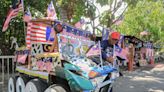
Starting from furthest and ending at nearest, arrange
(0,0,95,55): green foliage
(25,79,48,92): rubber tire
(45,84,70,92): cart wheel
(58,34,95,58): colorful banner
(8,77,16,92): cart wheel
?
(0,0,95,55): green foliage → (8,77,16,92): cart wheel → (58,34,95,58): colorful banner → (25,79,48,92): rubber tire → (45,84,70,92): cart wheel

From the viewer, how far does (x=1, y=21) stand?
13.6 m

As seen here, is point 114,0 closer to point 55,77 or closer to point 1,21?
point 1,21

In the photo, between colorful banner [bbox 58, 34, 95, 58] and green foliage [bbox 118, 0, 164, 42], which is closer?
colorful banner [bbox 58, 34, 95, 58]

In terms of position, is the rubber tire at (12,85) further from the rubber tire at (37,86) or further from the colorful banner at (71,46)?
the colorful banner at (71,46)

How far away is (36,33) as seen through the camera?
282 inches

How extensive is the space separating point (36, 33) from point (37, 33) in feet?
0.08

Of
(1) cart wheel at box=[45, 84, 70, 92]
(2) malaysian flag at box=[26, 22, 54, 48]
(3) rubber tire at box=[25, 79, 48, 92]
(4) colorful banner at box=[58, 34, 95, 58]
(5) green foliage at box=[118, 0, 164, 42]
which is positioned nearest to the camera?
(1) cart wheel at box=[45, 84, 70, 92]

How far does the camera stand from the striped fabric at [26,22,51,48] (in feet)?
23.2

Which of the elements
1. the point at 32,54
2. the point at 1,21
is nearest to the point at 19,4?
the point at 32,54

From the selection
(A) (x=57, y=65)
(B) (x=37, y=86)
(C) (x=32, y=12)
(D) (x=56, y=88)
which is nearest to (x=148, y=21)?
(C) (x=32, y=12)

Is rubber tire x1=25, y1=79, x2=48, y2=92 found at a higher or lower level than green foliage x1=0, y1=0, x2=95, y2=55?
lower

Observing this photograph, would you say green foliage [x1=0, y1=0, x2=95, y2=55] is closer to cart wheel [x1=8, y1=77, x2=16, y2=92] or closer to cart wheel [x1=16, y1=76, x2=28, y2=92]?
cart wheel [x1=8, y1=77, x2=16, y2=92]

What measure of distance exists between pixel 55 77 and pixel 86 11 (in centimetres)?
985

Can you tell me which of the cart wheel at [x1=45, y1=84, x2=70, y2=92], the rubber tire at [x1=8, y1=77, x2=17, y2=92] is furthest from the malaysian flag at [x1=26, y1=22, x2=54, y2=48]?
the cart wheel at [x1=45, y1=84, x2=70, y2=92]
